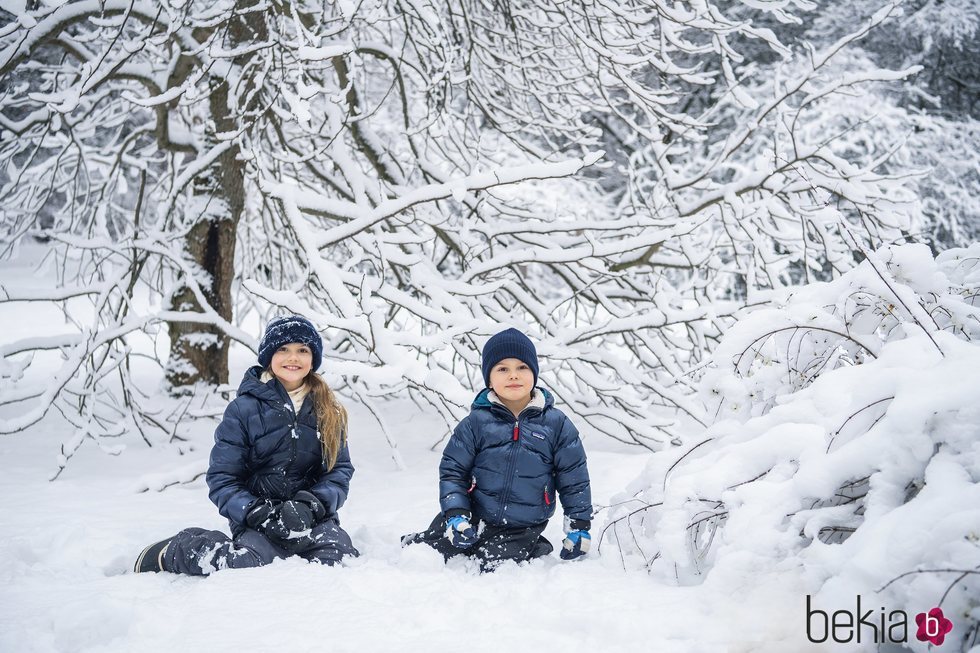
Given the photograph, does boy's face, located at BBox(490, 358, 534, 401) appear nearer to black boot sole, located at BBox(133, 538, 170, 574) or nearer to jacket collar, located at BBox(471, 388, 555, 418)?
jacket collar, located at BBox(471, 388, 555, 418)

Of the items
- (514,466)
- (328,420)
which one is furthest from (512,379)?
(328,420)

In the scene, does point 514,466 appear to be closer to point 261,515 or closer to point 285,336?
point 261,515

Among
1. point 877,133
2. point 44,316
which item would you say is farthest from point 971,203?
point 44,316

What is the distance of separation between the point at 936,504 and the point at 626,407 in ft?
9.44

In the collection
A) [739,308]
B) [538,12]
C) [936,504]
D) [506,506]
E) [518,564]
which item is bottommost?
[518,564]

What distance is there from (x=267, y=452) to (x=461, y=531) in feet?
2.65

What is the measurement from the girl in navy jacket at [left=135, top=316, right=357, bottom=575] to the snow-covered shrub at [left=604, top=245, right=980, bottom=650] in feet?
3.50

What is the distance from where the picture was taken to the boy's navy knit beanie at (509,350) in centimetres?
245

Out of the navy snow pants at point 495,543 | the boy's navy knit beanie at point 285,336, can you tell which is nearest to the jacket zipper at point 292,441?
the boy's navy knit beanie at point 285,336

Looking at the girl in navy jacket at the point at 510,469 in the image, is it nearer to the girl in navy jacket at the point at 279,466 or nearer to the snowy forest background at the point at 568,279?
the snowy forest background at the point at 568,279

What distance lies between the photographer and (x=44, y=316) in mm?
10555

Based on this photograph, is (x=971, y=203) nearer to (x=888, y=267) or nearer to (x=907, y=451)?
(x=888, y=267)

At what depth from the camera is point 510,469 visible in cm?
242

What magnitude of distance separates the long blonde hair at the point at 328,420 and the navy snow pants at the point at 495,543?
1.45ft
